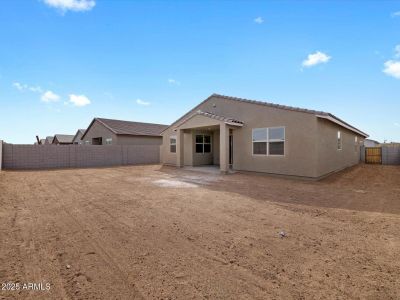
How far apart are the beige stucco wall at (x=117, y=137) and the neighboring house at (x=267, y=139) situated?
9.45 meters

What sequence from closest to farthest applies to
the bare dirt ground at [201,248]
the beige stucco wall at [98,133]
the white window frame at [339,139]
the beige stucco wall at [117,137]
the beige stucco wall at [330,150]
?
the bare dirt ground at [201,248], the beige stucco wall at [330,150], the white window frame at [339,139], the beige stucco wall at [117,137], the beige stucco wall at [98,133]

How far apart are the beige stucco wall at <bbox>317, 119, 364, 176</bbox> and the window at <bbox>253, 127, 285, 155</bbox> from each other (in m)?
1.76

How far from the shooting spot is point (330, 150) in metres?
12.2

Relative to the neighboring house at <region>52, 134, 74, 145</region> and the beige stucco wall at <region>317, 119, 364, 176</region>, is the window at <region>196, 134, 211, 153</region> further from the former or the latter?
the neighboring house at <region>52, 134, 74, 145</region>

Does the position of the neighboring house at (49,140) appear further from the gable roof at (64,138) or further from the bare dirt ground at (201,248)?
the bare dirt ground at (201,248)

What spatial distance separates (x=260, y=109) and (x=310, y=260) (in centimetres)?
1004

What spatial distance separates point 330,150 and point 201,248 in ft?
37.9

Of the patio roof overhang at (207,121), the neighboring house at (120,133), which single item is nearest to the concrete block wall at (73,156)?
the neighboring house at (120,133)

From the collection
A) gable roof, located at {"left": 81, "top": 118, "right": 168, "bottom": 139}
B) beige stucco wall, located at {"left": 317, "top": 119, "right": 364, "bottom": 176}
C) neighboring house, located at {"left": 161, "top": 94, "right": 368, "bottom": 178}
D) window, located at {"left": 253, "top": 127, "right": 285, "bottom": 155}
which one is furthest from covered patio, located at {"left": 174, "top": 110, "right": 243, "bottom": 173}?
gable roof, located at {"left": 81, "top": 118, "right": 168, "bottom": 139}

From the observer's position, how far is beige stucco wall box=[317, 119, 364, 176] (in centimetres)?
1072

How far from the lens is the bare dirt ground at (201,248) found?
2.50 meters

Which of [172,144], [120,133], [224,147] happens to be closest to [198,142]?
[172,144]

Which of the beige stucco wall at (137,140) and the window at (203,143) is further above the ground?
the beige stucco wall at (137,140)

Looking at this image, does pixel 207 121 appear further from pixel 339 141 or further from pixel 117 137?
pixel 117 137
